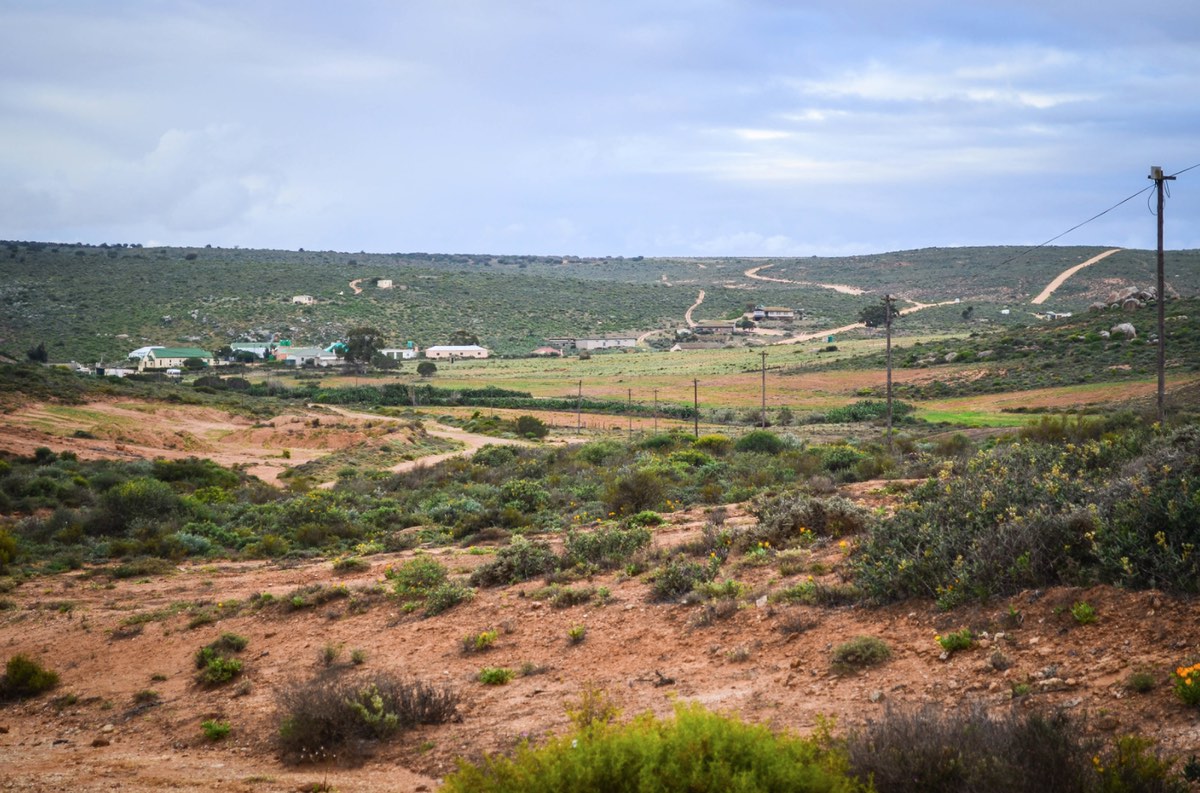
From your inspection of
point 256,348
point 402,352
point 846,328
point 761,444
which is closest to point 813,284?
point 846,328

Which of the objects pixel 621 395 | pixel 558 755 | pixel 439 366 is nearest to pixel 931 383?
pixel 621 395

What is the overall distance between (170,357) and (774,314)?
7786cm

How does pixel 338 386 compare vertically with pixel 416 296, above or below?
below

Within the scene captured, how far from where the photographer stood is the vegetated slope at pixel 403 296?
97.2 meters

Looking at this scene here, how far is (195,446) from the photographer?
4059 centimetres

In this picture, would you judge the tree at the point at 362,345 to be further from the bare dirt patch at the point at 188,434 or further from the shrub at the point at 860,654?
the shrub at the point at 860,654

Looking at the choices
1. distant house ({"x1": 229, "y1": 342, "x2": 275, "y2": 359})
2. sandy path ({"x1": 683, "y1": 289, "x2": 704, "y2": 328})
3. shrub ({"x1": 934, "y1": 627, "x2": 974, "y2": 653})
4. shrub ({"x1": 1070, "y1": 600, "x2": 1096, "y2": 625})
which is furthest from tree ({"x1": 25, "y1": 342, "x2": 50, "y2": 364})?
shrub ({"x1": 1070, "y1": 600, "x2": 1096, "y2": 625})

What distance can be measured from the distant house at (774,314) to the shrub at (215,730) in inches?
4628

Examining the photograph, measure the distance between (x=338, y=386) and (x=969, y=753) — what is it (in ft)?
246

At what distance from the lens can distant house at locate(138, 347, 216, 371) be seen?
81875 millimetres

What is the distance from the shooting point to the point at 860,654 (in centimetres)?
772

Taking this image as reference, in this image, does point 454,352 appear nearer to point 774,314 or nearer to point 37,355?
point 37,355

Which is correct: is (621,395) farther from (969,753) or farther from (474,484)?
(969,753)

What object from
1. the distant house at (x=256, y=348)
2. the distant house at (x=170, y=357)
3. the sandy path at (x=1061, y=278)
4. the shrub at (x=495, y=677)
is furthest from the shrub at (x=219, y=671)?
the sandy path at (x=1061, y=278)
